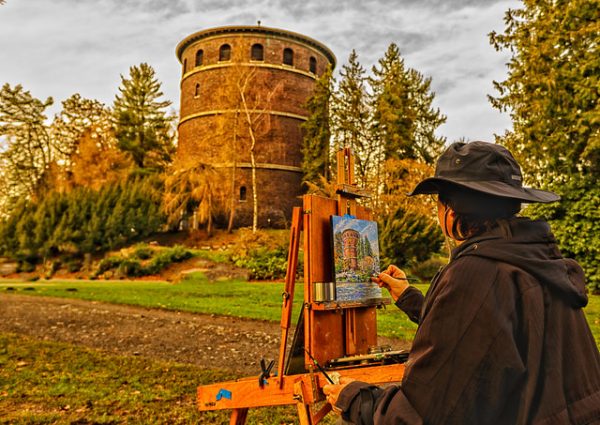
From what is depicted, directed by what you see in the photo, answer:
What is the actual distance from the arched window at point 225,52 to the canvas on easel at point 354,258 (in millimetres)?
34474

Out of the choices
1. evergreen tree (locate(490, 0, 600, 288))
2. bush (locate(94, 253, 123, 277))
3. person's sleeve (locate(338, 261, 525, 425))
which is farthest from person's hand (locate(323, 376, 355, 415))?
bush (locate(94, 253, 123, 277))

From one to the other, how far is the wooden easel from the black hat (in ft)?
4.36

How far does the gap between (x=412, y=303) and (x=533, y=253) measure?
4.11 ft

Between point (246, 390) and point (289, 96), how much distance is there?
112ft

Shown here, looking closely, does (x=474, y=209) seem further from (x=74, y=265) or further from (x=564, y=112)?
(x=74, y=265)

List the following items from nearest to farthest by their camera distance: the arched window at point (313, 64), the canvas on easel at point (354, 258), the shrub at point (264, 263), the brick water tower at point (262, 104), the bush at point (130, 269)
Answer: the canvas on easel at point (354, 258), the shrub at point (264, 263), the bush at point (130, 269), the brick water tower at point (262, 104), the arched window at point (313, 64)

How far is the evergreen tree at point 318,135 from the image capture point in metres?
32.2

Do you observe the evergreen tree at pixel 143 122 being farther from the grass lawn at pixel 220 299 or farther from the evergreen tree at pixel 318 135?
the grass lawn at pixel 220 299

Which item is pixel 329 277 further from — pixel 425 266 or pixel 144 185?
pixel 144 185

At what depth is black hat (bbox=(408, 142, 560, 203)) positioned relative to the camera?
1666 millimetres

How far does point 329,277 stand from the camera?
3.10m

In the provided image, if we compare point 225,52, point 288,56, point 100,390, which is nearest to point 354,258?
point 100,390

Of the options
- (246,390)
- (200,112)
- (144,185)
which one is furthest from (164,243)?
(246,390)

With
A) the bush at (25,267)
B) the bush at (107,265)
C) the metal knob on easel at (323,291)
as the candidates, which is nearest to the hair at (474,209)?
the metal knob on easel at (323,291)
